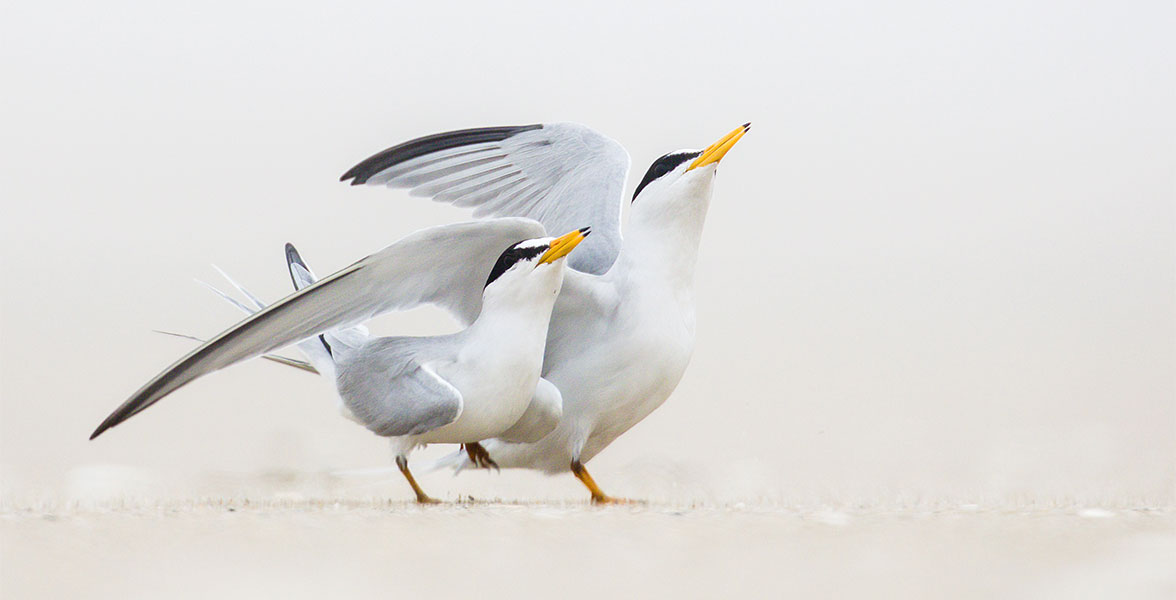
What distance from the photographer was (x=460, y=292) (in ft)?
21.7

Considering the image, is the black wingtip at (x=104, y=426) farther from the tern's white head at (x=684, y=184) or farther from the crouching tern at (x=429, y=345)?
the tern's white head at (x=684, y=184)

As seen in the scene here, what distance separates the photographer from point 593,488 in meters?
6.49

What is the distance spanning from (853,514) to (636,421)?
1.35m

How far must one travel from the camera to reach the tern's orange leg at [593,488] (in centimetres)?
640

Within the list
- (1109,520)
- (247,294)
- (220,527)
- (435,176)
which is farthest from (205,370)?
(1109,520)

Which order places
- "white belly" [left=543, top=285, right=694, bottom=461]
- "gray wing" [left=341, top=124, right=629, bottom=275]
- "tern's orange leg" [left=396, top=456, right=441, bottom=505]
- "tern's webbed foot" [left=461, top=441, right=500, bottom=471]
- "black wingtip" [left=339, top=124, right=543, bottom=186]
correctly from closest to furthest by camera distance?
"tern's orange leg" [left=396, top=456, right=441, bottom=505] → "white belly" [left=543, top=285, right=694, bottom=461] → "tern's webbed foot" [left=461, top=441, right=500, bottom=471] → "black wingtip" [left=339, top=124, right=543, bottom=186] → "gray wing" [left=341, top=124, right=629, bottom=275]

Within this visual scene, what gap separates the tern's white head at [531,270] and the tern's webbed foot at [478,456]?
104 centimetres

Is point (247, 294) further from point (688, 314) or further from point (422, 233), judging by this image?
point (688, 314)

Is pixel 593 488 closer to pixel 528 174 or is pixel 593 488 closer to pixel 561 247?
pixel 561 247

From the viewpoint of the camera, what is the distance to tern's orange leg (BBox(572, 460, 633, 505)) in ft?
21.0

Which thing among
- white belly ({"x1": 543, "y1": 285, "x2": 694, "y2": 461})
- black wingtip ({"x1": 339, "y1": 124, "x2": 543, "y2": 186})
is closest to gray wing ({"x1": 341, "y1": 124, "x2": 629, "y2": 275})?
black wingtip ({"x1": 339, "y1": 124, "x2": 543, "y2": 186})

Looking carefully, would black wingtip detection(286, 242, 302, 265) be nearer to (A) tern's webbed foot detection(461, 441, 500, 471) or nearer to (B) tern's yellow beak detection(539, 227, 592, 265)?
(A) tern's webbed foot detection(461, 441, 500, 471)

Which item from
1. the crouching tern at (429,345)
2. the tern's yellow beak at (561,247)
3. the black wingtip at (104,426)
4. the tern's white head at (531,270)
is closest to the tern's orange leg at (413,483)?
the crouching tern at (429,345)

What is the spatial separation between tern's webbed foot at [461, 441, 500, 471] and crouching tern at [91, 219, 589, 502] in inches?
21.0
